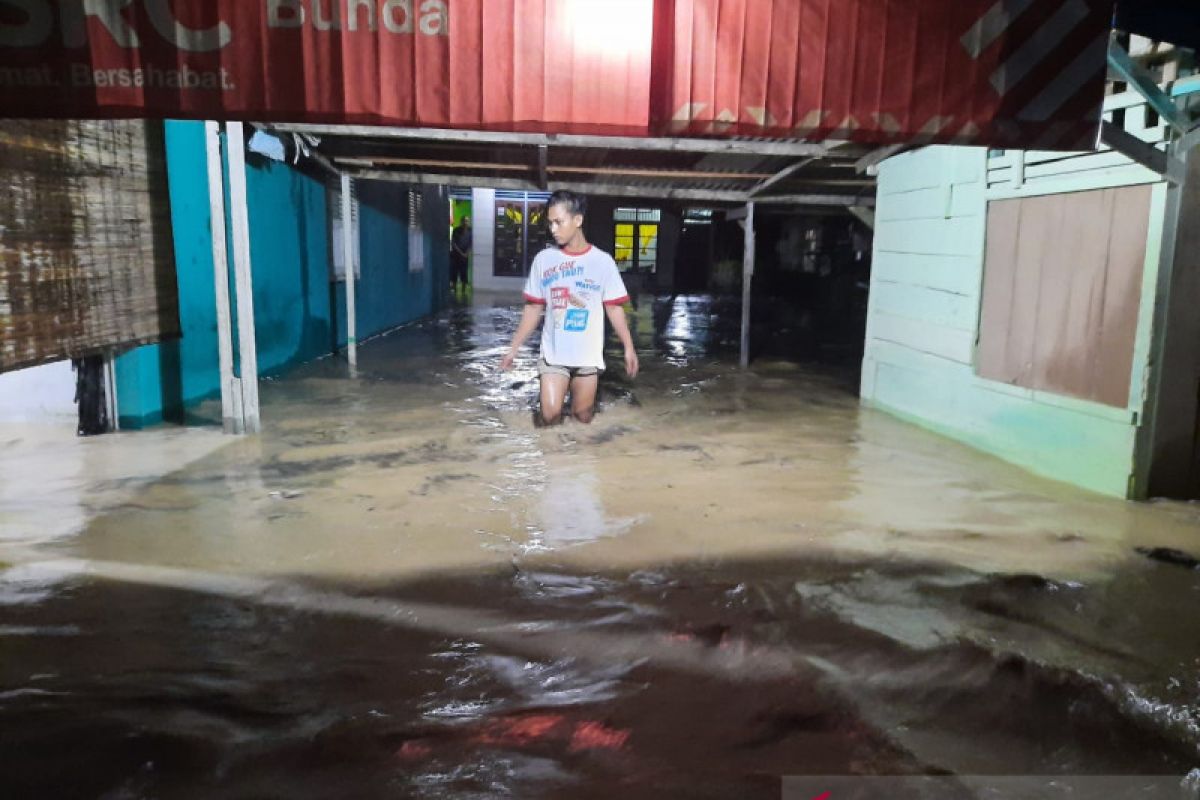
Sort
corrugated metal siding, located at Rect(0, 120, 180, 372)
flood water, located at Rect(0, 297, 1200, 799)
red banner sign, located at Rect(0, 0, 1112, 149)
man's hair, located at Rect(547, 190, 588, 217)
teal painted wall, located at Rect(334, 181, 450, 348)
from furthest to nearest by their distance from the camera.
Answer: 1. teal painted wall, located at Rect(334, 181, 450, 348)
2. man's hair, located at Rect(547, 190, 588, 217)
3. corrugated metal siding, located at Rect(0, 120, 180, 372)
4. red banner sign, located at Rect(0, 0, 1112, 149)
5. flood water, located at Rect(0, 297, 1200, 799)

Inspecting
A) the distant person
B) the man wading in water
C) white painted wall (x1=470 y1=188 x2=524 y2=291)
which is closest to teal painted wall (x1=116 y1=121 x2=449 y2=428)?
the man wading in water

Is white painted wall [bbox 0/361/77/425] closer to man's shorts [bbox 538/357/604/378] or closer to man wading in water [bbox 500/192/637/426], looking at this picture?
man wading in water [bbox 500/192/637/426]

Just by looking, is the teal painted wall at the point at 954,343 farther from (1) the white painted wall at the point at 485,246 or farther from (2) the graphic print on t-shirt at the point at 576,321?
(1) the white painted wall at the point at 485,246

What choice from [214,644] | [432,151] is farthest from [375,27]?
[432,151]

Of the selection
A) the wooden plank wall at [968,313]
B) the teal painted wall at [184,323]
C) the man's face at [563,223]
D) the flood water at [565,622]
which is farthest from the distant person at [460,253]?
the flood water at [565,622]

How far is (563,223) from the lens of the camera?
679cm

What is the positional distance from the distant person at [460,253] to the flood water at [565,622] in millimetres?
19005

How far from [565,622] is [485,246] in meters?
23.2

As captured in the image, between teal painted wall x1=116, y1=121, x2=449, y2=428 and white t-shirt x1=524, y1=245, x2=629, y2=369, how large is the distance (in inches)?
126

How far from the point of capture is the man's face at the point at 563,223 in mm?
6750

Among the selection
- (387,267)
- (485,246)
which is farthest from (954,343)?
(485,246)

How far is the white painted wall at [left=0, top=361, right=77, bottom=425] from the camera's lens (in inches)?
257

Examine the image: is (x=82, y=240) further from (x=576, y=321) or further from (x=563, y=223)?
(x=576, y=321)

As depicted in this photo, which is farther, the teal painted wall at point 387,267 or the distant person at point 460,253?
the distant person at point 460,253
